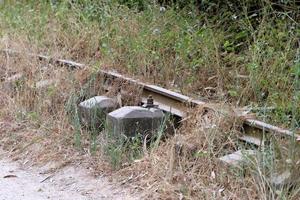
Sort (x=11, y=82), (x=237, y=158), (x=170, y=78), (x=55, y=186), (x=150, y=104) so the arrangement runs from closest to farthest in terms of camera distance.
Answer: (x=237, y=158), (x=55, y=186), (x=150, y=104), (x=170, y=78), (x=11, y=82)

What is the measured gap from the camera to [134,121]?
5.63 metres

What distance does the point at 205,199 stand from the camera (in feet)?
15.0

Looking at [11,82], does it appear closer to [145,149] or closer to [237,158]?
[145,149]

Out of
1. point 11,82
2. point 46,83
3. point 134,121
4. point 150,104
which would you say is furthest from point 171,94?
point 11,82

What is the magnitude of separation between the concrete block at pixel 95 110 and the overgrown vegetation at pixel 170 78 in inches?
3.8

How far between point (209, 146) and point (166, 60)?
2047 millimetres

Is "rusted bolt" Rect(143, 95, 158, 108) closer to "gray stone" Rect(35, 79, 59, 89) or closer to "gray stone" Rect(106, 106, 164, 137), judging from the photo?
"gray stone" Rect(106, 106, 164, 137)

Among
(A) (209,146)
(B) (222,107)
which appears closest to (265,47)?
(B) (222,107)

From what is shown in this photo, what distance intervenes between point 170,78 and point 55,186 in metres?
1.96

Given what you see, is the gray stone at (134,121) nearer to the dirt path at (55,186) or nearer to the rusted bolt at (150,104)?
the rusted bolt at (150,104)

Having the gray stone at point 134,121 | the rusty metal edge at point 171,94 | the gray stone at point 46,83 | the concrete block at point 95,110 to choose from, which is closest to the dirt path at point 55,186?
the gray stone at point 134,121

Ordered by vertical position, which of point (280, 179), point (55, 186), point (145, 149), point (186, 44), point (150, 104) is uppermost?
point (186, 44)

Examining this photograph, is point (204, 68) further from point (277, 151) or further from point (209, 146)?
point (277, 151)

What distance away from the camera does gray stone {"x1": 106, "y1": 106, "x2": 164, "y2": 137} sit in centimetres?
561
